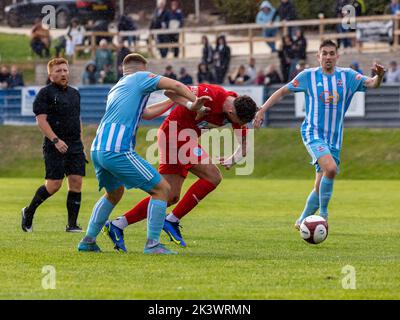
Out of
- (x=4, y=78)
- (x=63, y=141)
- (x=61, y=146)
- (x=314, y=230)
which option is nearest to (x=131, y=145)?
(x=314, y=230)

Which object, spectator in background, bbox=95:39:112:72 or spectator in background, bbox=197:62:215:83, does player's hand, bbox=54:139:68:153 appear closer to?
spectator in background, bbox=197:62:215:83

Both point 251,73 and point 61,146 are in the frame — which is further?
point 251,73

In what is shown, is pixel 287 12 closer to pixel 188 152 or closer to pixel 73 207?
pixel 73 207

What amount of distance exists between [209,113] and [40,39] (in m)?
33.8

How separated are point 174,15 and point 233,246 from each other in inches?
1148

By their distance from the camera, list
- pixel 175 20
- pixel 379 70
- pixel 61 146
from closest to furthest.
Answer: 1. pixel 379 70
2. pixel 61 146
3. pixel 175 20

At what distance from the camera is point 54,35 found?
170ft

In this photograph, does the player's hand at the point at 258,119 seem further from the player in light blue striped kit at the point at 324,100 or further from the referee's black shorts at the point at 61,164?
Answer: the referee's black shorts at the point at 61,164

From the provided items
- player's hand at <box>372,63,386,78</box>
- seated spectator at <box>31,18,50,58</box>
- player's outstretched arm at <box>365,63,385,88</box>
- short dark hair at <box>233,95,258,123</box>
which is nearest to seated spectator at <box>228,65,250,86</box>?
seated spectator at <box>31,18,50,58</box>

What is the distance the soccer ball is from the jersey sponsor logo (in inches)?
88.9

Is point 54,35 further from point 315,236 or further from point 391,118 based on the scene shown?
point 315,236

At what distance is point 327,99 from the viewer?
14383 millimetres

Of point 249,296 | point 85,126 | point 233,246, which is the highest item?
point 249,296
